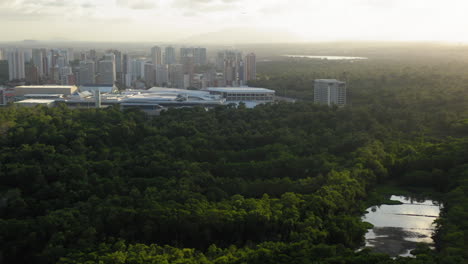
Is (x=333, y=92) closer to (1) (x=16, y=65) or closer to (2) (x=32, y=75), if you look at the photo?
(2) (x=32, y=75)

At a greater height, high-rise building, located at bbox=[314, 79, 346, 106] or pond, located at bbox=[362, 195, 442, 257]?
high-rise building, located at bbox=[314, 79, 346, 106]

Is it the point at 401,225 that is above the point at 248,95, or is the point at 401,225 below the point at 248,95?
below

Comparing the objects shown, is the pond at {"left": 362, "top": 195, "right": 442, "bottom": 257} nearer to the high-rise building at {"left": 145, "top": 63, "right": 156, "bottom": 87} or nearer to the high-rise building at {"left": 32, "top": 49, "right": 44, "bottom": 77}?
the high-rise building at {"left": 145, "top": 63, "right": 156, "bottom": 87}

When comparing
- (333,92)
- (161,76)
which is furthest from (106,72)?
(333,92)

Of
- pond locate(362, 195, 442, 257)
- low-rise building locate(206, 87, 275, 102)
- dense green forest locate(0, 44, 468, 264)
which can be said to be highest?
low-rise building locate(206, 87, 275, 102)

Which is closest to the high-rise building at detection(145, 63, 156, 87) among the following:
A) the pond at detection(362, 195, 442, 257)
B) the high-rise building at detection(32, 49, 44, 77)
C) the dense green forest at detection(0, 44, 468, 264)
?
the high-rise building at detection(32, 49, 44, 77)

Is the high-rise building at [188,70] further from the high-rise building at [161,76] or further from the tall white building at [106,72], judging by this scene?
the tall white building at [106,72]
